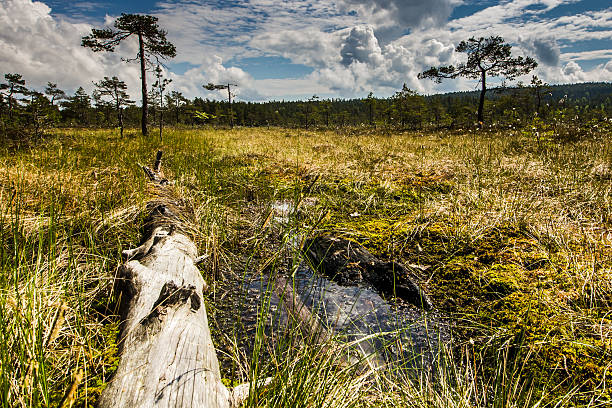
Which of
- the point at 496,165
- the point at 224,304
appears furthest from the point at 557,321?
the point at 496,165

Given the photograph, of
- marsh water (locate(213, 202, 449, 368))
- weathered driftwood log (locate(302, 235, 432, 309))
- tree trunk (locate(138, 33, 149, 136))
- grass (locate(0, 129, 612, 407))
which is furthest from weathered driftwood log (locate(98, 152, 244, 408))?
tree trunk (locate(138, 33, 149, 136))

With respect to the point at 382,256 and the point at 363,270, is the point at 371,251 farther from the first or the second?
the point at 363,270

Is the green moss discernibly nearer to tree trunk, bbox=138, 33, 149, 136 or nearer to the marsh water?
the marsh water

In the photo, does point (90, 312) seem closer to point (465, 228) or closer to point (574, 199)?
point (465, 228)

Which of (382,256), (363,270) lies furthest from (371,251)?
(363,270)

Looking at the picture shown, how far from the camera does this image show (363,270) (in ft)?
9.72

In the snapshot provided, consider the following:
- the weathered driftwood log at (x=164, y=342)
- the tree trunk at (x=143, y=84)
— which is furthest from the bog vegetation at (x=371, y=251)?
the tree trunk at (x=143, y=84)

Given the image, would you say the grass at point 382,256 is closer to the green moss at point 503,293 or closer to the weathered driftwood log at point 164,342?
the green moss at point 503,293

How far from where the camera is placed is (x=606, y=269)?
222cm

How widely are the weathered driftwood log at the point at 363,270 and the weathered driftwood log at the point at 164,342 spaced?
1.09m

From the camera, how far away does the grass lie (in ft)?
4.45

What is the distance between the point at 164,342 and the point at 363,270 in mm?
2010

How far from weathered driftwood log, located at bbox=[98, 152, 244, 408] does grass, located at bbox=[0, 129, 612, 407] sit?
0.13 m

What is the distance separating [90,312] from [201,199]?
2.57m
